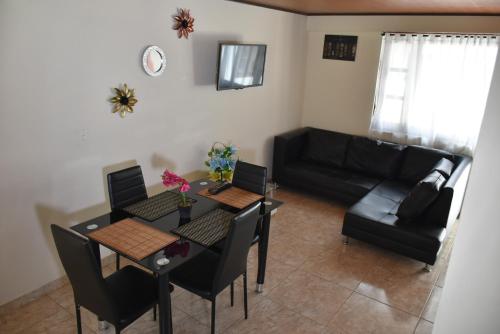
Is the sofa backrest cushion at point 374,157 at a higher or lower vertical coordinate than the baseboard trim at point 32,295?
higher

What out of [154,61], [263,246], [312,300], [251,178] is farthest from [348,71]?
[312,300]

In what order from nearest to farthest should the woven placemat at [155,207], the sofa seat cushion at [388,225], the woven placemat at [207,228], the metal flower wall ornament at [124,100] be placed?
the woven placemat at [207,228]
the woven placemat at [155,207]
the metal flower wall ornament at [124,100]
the sofa seat cushion at [388,225]

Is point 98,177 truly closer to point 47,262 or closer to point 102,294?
point 47,262

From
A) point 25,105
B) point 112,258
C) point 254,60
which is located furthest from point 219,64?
point 112,258

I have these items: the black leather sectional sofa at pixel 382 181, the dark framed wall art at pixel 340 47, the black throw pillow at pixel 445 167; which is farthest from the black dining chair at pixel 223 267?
the dark framed wall art at pixel 340 47

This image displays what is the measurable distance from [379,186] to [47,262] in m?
3.75

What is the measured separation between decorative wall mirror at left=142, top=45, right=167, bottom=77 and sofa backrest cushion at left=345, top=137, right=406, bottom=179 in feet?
9.69

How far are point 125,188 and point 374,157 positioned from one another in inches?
134

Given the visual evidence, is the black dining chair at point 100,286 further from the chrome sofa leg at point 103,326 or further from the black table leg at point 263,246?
the black table leg at point 263,246

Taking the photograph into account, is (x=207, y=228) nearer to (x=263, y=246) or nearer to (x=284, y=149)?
(x=263, y=246)

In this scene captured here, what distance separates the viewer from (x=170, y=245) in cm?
239

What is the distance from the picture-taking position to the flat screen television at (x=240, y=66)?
13.4 ft

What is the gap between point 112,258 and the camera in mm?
3590

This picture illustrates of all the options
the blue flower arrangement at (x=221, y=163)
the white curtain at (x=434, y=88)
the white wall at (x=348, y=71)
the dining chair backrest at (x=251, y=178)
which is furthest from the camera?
the white wall at (x=348, y=71)
